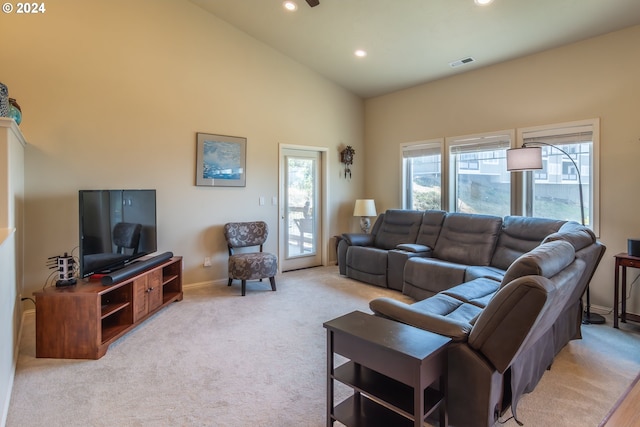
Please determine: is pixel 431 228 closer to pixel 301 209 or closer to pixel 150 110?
pixel 301 209

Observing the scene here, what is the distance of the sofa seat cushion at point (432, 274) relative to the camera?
3.70m

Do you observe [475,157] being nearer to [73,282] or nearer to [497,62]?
[497,62]

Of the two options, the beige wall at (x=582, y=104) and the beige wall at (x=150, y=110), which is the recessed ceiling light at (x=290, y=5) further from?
the beige wall at (x=582, y=104)

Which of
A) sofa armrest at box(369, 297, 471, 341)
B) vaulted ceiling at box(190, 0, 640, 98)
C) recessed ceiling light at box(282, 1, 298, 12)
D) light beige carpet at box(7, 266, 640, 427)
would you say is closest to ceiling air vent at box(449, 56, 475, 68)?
vaulted ceiling at box(190, 0, 640, 98)

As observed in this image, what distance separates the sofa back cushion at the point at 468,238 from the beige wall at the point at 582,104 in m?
1.08

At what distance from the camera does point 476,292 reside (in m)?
2.82

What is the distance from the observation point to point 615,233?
3594mm

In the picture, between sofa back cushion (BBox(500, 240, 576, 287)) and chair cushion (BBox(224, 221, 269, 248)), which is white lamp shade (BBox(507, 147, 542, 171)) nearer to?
sofa back cushion (BBox(500, 240, 576, 287))

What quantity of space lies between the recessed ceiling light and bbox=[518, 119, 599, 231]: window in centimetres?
313

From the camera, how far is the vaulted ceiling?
3.35 meters

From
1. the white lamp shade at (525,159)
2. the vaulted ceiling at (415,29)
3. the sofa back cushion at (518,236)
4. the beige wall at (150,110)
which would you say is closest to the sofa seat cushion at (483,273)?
the sofa back cushion at (518,236)

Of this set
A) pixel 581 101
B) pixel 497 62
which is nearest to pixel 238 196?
pixel 497 62

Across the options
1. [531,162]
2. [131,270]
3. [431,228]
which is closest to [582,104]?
[531,162]

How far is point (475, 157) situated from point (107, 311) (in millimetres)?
4712
